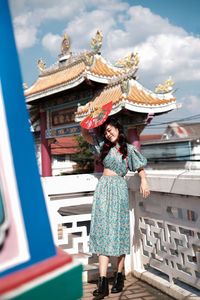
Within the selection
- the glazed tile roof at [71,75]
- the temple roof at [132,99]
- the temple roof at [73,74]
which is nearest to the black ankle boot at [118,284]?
the temple roof at [132,99]

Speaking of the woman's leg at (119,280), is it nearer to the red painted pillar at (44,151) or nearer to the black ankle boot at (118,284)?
the black ankle boot at (118,284)

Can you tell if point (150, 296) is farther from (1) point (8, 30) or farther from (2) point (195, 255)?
(1) point (8, 30)

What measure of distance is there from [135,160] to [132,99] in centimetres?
754

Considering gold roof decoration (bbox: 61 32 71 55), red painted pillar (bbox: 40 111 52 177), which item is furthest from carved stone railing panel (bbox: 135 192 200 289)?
red painted pillar (bbox: 40 111 52 177)

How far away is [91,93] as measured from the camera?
1195cm

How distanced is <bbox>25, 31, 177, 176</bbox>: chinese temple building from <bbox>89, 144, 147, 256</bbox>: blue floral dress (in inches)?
253

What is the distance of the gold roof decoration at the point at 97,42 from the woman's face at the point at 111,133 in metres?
8.26

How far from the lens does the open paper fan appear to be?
255cm

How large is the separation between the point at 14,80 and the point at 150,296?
7.62ft

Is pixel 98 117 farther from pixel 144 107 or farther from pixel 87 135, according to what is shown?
pixel 144 107

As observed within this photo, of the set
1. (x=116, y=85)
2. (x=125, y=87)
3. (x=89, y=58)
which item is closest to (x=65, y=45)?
(x=89, y=58)

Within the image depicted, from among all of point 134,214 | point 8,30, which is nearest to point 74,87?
point 134,214

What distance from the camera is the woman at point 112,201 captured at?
2930mm

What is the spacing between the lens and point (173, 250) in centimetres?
290
